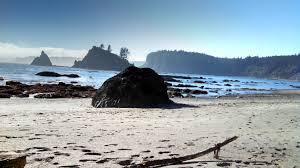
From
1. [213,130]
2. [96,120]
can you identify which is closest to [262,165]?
[213,130]

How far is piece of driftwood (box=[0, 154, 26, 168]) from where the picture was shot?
15.0ft

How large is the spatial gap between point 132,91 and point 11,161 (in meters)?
16.8

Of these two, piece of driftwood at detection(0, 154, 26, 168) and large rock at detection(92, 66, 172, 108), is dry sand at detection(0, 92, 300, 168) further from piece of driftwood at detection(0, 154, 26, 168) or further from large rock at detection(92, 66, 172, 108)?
large rock at detection(92, 66, 172, 108)

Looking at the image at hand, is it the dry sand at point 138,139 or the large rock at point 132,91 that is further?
the large rock at point 132,91

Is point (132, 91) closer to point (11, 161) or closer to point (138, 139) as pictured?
point (138, 139)

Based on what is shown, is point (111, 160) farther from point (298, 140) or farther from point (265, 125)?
point (265, 125)

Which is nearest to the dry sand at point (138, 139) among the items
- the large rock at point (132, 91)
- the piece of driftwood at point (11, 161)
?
the piece of driftwood at point (11, 161)

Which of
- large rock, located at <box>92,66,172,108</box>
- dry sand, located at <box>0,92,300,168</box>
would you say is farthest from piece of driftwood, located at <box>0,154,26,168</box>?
large rock, located at <box>92,66,172,108</box>

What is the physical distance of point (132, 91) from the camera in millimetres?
21469

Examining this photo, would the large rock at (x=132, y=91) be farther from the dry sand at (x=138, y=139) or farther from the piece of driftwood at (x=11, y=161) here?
the piece of driftwood at (x=11, y=161)

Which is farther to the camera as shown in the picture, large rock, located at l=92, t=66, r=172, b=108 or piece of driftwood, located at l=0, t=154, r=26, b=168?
large rock, located at l=92, t=66, r=172, b=108

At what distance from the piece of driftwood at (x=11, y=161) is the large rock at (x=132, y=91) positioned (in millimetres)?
15761

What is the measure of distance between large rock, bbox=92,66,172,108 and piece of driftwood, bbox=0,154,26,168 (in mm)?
15761

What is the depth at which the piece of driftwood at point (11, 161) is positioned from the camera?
4.56 metres
